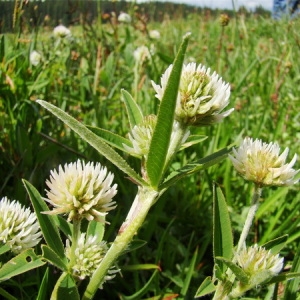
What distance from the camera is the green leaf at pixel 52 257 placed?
73 centimetres

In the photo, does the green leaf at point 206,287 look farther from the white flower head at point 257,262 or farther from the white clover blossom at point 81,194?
the white clover blossom at point 81,194

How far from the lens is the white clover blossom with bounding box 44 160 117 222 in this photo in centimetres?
78

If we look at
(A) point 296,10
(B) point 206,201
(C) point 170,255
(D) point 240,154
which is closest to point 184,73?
(D) point 240,154

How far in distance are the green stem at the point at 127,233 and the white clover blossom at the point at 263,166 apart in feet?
0.68

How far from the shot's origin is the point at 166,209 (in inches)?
67.5

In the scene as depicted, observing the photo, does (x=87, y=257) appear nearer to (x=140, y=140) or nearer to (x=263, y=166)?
(x=140, y=140)

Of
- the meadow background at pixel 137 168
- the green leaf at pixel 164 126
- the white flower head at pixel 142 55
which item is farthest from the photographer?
the white flower head at pixel 142 55

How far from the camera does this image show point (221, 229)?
0.89 m

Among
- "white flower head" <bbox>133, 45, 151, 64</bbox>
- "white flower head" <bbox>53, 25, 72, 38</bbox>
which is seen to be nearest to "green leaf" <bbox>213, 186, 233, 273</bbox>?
"white flower head" <bbox>133, 45, 151, 64</bbox>

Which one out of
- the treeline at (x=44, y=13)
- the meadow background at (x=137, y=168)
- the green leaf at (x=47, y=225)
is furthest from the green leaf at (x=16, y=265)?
the treeline at (x=44, y=13)

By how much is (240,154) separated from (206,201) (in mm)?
779

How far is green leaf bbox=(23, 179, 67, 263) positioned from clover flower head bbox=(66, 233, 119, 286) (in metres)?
0.02

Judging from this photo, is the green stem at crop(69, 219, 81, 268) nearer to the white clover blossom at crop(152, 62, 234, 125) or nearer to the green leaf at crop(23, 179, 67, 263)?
the green leaf at crop(23, 179, 67, 263)

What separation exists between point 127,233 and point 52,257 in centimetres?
12
